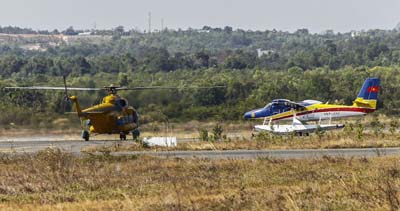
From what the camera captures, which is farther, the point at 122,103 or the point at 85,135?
the point at 85,135

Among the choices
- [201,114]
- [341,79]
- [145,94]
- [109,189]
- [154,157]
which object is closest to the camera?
[109,189]

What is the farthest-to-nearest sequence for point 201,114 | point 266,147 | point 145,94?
point 201,114 < point 145,94 < point 266,147

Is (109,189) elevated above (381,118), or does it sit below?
above

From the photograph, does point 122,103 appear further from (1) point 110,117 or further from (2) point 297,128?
(2) point 297,128

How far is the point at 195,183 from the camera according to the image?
18.8 metres

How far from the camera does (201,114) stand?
57.5m

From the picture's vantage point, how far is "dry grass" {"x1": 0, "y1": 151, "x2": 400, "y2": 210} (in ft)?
49.0

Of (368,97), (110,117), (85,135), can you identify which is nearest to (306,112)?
(368,97)

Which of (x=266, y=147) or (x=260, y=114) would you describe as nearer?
(x=266, y=147)

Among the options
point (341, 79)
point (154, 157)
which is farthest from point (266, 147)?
point (341, 79)

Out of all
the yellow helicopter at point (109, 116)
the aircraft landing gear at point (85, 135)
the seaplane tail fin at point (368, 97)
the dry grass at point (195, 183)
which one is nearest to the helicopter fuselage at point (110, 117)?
the yellow helicopter at point (109, 116)

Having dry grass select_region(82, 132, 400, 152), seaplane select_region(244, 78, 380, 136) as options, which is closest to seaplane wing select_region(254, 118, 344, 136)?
seaplane select_region(244, 78, 380, 136)

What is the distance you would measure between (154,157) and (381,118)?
122 feet

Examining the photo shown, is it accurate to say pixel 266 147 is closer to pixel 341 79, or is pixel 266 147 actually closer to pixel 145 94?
pixel 145 94
